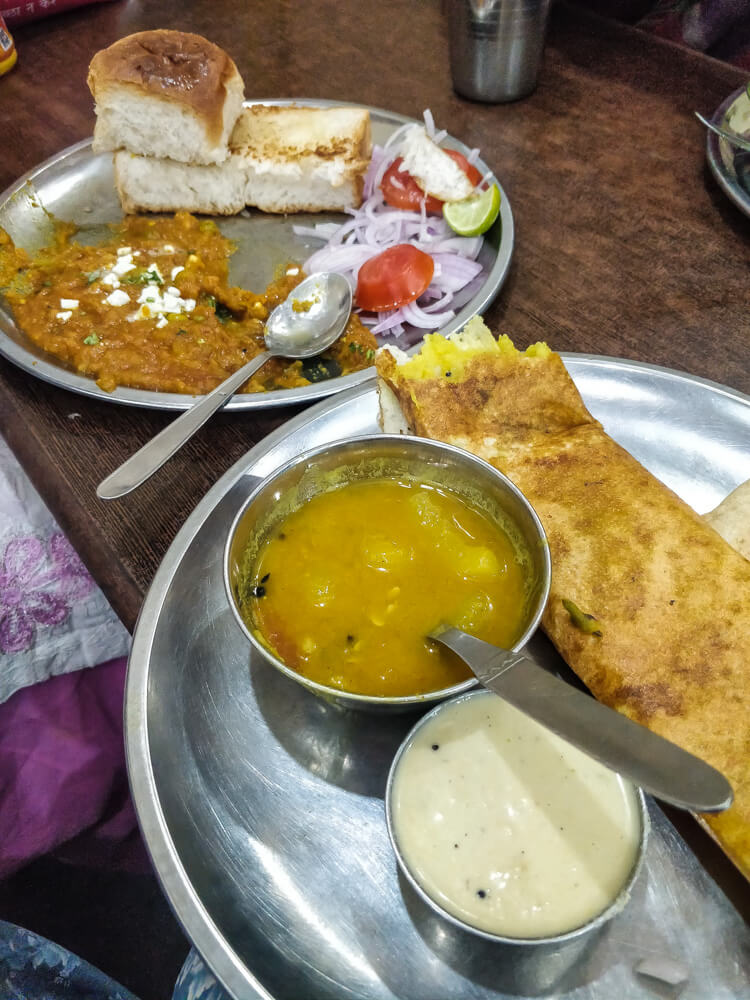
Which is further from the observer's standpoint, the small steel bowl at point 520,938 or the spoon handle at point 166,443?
the spoon handle at point 166,443

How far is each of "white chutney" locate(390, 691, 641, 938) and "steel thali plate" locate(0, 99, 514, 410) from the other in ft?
4.53

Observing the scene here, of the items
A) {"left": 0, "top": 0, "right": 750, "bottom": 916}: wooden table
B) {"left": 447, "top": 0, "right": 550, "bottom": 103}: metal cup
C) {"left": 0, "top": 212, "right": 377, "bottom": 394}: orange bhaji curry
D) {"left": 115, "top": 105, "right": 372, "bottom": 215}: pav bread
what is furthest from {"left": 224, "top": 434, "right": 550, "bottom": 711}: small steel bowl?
{"left": 447, "top": 0, "right": 550, "bottom": 103}: metal cup

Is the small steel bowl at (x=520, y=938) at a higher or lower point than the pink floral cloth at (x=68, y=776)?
higher

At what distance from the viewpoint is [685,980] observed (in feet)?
4.05

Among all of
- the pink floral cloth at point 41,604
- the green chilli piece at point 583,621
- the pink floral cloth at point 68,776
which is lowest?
the pink floral cloth at point 68,776

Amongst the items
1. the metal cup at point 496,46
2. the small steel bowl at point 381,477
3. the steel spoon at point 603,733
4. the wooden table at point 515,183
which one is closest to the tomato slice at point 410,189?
the wooden table at point 515,183

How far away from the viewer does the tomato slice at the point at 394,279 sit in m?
2.59

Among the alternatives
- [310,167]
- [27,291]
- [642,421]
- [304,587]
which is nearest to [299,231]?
[310,167]

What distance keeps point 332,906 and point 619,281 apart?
2.40 m

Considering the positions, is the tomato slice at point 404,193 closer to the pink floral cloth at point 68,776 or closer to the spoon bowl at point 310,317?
the spoon bowl at point 310,317

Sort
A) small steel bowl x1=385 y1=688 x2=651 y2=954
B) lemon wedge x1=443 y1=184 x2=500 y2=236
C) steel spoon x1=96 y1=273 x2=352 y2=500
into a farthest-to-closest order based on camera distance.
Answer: lemon wedge x1=443 y1=184 x2=500 y2=236 < steel spoon x1=96 y1=273 x2=352 y2=500 < small steel bowl x1=385 y1=688 x2=651 y2=954

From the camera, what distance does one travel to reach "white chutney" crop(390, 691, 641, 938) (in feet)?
3.99

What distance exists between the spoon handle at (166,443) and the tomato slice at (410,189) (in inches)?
45.8

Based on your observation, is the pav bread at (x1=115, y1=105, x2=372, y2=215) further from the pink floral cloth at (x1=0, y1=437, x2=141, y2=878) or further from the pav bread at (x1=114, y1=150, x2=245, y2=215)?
the pink floral cloth at (x1=0, y1=437, x2=141, y2=878)
